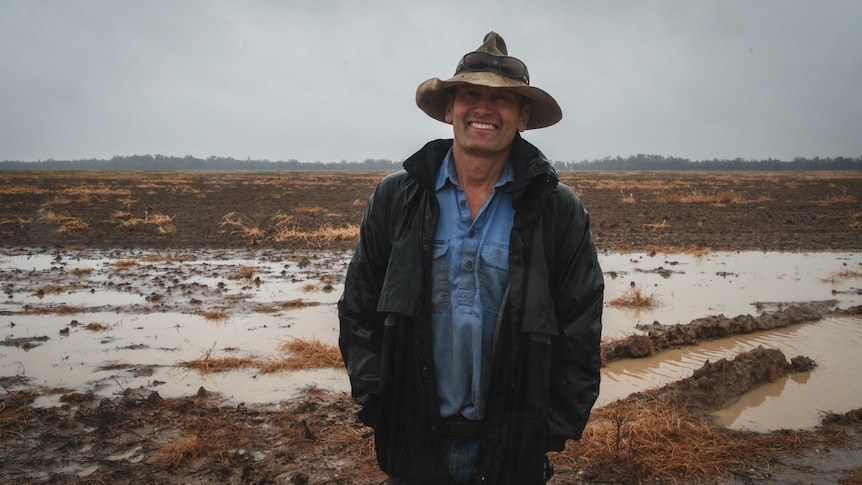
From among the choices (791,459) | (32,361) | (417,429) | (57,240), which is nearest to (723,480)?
(791,459)

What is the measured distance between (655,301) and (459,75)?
6696mm

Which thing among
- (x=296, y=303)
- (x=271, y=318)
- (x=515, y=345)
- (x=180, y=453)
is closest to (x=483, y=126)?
(x=515, y=345)

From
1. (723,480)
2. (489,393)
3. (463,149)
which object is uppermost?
(463,149)

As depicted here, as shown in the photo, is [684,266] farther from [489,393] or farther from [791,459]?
[489,393]

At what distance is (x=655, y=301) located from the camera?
780 centimetres

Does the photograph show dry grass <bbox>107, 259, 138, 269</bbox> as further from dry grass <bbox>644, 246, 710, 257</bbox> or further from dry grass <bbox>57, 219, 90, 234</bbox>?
dry grass <bbox>644, 246, 710, 257</bbox>

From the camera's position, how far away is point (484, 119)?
1993mm

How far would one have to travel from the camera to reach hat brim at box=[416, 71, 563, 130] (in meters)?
1.97

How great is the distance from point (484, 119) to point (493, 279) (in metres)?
0.59

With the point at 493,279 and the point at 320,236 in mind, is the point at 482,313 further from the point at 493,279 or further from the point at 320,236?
the point at 320,236

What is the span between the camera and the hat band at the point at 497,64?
2.01 metres

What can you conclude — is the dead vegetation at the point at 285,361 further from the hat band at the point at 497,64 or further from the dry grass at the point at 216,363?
the hat band at the point at 497,64

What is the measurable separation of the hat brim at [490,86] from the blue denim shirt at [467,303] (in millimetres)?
358

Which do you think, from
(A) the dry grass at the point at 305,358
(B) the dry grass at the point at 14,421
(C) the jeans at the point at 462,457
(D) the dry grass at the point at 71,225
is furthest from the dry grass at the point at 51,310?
(D) the dry grass at the point at 71,225
